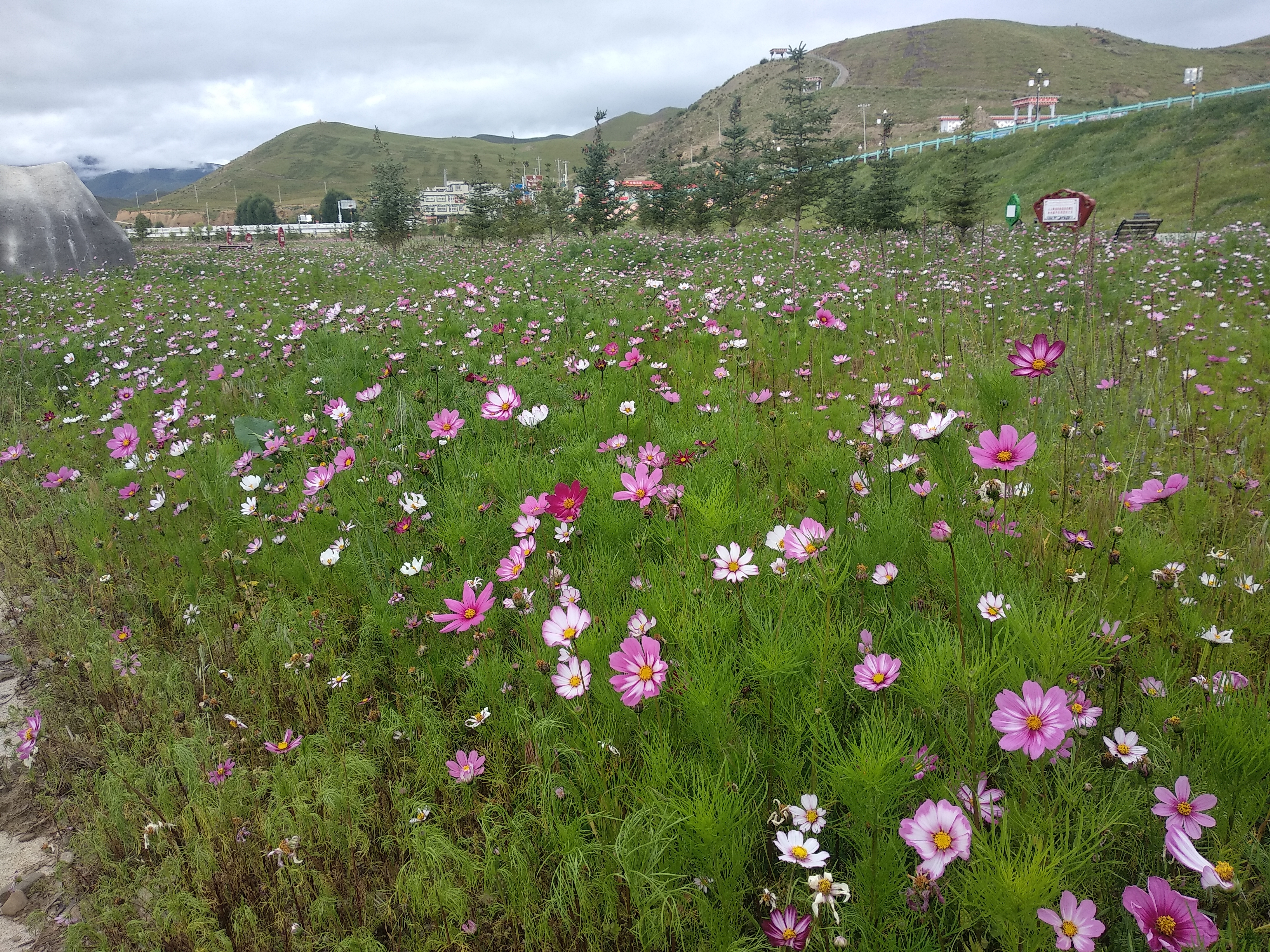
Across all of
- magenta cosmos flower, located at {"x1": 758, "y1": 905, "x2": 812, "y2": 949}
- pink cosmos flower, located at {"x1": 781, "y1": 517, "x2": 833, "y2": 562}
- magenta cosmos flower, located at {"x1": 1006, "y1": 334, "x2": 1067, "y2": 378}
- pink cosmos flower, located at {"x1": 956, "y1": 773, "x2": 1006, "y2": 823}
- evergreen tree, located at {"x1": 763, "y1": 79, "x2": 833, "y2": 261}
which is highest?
evergreen tree, located at {"x1": 763, "y1": 79, "x2": 833, "y2": 261}

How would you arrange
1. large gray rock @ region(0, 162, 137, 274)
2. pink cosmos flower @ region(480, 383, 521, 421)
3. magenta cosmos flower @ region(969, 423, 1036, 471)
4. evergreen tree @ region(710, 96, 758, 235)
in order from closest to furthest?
1. magenta cosmos flower @ region(969, 423, 1036, 471)
2. pink cosmos flower @ region(480, 383, 521, 421)
3. large gray rock @ region(0, 162, 137, 274)
4. evergreen tree @ region(710, 96, 758, 235)

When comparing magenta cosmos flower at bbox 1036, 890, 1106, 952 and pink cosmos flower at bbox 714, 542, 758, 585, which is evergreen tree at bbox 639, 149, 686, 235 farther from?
magenta cosmos flower at bbox 1036, 890, 1106, 952

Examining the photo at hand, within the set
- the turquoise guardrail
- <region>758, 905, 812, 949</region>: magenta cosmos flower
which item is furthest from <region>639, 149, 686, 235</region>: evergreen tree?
<region>758, 905, 812, 949</region>: magenta cosmos flower

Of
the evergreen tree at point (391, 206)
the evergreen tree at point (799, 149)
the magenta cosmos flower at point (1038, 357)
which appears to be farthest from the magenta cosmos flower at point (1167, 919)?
the evergreen tree at point (391, 206)

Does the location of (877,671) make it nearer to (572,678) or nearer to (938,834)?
(938,834)

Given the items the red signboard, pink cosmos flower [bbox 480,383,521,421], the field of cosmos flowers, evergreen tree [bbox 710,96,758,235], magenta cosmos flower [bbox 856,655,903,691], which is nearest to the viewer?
the field of cosmos flowers

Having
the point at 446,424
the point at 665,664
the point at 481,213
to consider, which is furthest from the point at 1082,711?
the point at 481,213

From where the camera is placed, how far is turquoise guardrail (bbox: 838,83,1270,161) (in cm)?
2741

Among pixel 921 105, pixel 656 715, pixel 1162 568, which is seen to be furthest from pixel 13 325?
pixel 921 105

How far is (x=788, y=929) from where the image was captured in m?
1.05

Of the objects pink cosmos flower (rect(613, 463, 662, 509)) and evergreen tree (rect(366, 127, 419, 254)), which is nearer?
pink cosmos flower (rect(613, 463, 662, 509))

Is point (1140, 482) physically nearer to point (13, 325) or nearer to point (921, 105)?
point (13, 325)

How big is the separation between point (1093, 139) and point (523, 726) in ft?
119

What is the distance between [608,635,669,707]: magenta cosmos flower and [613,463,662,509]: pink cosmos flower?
56 centimetres
